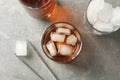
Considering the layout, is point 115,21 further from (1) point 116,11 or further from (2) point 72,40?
(2) point 72,40

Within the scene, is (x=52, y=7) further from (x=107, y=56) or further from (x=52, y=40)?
(x=107, y=56)

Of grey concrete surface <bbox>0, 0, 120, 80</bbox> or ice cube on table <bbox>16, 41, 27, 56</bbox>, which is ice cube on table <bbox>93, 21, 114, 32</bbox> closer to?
grey concrete surface <bbox>0, 0, 120, 80</bbox>

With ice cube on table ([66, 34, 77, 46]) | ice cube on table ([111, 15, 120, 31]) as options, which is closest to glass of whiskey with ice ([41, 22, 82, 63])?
ice cube on table ([66, 34, 77, 46])

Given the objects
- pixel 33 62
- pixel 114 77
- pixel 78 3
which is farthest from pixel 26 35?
pixel 114 77

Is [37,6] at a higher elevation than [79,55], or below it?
higher

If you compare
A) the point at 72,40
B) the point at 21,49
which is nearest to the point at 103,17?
the point at 72,40

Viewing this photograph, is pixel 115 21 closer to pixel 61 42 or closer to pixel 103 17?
pixel 103 17

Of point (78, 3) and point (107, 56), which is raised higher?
point (78, 3)
